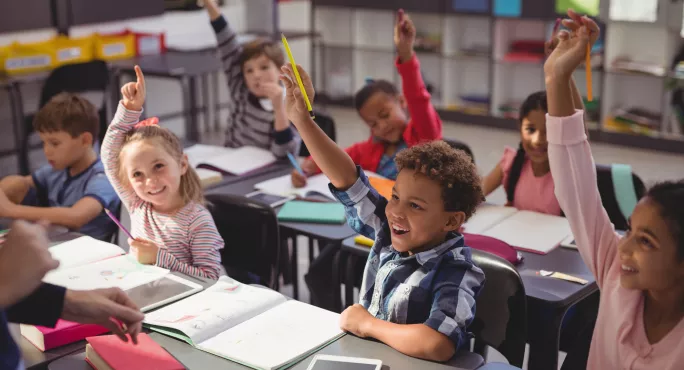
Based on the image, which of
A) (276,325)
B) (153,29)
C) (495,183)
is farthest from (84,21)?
(276,325)

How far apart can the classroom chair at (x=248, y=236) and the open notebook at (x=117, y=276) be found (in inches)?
18.3

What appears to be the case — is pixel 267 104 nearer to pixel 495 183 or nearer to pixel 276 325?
pixel 495 183

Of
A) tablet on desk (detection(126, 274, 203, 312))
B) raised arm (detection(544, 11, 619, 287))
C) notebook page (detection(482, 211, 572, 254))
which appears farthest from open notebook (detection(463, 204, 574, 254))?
tablet on desk (detection(126, 274, 203, 312))

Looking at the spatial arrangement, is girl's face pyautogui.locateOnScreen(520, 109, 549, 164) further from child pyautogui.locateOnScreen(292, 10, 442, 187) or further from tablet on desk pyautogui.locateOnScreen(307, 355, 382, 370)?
tablet on desk pyautogui.locateOnScreen(307, 355, 382, 370)

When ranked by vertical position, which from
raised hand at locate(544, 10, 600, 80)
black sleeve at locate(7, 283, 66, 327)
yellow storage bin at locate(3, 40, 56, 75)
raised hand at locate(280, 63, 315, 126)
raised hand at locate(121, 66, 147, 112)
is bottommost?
black sleeve at locate(7, 283, 66, 327)

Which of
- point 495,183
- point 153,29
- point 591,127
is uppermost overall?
point 153,29

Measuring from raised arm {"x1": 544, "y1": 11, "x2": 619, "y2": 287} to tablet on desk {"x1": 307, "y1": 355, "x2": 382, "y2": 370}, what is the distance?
0.55m

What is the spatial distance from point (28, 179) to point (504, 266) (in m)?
1.84

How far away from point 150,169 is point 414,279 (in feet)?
2.93

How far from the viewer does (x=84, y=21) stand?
577 centimetres

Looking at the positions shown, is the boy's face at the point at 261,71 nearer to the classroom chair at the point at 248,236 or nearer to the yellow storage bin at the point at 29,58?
the classroom chair at the point at 248,236

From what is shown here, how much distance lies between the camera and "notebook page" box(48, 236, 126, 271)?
211cm

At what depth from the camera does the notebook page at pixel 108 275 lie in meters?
1.93

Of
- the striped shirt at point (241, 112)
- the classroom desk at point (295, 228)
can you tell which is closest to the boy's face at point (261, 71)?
the striped shirt at point (241, 112)
